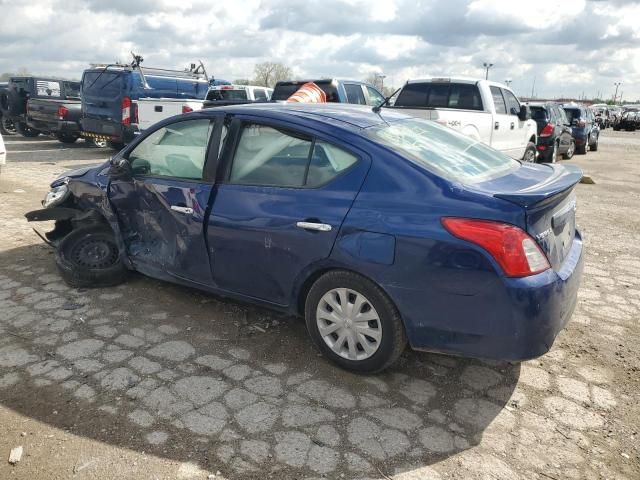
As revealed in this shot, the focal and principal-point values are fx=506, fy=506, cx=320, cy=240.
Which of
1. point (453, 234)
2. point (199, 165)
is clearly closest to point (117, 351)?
point (199, 165)

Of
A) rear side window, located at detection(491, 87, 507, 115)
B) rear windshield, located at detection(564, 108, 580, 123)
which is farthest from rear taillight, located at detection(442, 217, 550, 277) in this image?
rear windshield, located at detection(564, 108, 580, 123)

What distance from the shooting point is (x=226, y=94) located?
44.6ft

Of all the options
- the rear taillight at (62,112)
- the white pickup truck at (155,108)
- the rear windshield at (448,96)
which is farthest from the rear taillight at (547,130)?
the rear taillight at (62,112)

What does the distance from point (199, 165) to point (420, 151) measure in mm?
1604

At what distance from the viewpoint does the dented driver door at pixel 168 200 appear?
3.67m

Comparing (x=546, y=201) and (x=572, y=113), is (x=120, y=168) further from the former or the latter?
(x=572, y=113)

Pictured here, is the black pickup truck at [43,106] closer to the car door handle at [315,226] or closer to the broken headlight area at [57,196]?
the broken headlight area at [57,196]

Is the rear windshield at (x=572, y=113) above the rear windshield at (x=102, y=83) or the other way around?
above

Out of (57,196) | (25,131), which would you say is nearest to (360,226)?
(57,196)

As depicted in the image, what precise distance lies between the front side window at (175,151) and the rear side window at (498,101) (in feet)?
24.1

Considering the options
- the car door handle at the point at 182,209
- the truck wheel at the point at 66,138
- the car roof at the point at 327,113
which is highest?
the car roof at the point at 327,113

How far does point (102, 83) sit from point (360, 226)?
1158 centimetres

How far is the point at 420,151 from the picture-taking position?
3.13 meters

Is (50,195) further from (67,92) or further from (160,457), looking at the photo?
(67,92)
